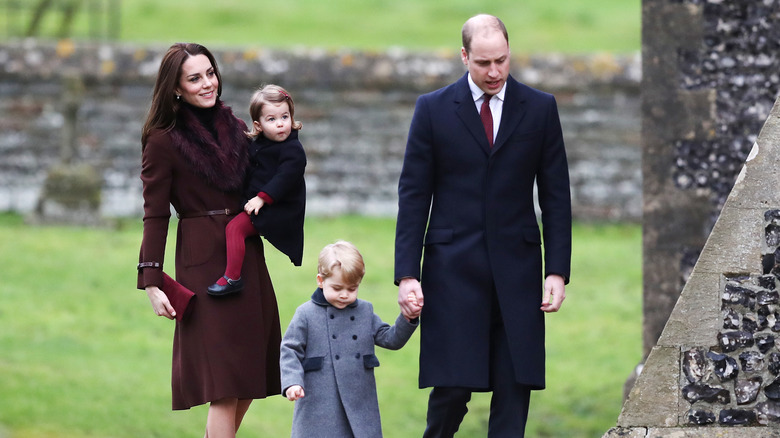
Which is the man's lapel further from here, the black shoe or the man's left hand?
the black shoe

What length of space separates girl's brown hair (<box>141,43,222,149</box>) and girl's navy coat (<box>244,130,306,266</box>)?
345 mm

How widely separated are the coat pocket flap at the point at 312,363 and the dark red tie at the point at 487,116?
1069 mm

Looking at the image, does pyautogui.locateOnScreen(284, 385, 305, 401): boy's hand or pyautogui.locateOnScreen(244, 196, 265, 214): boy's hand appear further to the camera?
pyautogui.locateOnScreen(244, 196, 265, 214): boy's hand

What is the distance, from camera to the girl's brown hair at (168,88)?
550 centimetres

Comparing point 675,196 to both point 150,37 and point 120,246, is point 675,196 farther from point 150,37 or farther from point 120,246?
point 150,37

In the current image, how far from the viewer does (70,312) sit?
11016 mm

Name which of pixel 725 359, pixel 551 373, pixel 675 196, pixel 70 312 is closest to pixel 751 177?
pixel 725 359

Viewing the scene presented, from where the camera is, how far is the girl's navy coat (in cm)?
550

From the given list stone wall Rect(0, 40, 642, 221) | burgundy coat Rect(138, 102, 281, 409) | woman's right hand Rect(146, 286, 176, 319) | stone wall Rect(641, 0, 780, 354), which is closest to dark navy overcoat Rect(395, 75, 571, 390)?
burgundy coat Rect(138, 102, 281, 409)

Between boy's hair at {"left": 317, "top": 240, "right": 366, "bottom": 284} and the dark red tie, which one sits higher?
the dark red tie

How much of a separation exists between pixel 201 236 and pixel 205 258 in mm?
88

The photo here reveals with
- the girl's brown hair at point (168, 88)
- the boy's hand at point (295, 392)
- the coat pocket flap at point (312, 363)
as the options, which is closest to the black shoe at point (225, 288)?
the coat pocket flap at point (312, 363)

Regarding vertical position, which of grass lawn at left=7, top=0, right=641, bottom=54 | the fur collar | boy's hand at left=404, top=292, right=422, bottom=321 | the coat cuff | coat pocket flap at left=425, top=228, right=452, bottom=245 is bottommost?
boy's hand at left=404, top=292, right=422, bottom=321

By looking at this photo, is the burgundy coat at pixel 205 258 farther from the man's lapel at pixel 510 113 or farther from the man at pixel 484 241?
the man's lapel at pixel 510 113
